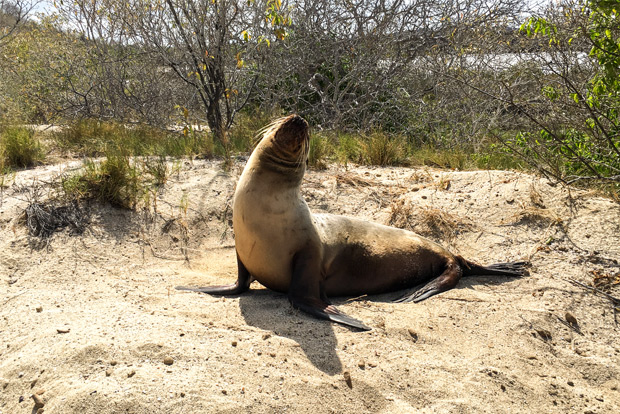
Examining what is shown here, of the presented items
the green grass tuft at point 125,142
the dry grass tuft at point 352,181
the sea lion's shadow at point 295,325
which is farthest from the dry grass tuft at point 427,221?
the green grass tuft at point 125,142

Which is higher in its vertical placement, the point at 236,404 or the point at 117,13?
the point at 117,13

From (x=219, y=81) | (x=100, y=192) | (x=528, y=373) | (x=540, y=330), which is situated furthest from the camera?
(x=219, y=81)

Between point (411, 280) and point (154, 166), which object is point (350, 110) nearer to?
point (154, 166)

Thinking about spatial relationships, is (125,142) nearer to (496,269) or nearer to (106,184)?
(106,184)

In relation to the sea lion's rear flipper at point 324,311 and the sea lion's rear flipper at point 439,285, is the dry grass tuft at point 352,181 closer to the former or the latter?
the sea lion's rear flipper at point 439,285

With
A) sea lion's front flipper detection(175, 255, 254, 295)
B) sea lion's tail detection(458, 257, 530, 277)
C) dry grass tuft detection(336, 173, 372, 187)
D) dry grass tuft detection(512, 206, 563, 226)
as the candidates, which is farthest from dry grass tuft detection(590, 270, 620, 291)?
dry grass tuft detection(336, 173, 372, 187)

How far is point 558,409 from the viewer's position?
248 cm

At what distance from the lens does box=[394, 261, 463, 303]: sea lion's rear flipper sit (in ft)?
12.7

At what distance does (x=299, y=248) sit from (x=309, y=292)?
338 mm

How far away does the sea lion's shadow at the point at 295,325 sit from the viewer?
8.92 ft

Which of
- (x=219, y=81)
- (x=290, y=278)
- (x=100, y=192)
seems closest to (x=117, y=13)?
(x=219, y=81)

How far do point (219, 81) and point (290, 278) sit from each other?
5.05m

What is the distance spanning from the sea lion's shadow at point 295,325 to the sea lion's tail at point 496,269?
1.72 m

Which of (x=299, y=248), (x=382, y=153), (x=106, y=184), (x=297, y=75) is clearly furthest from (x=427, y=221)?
(x=297, y=75)
